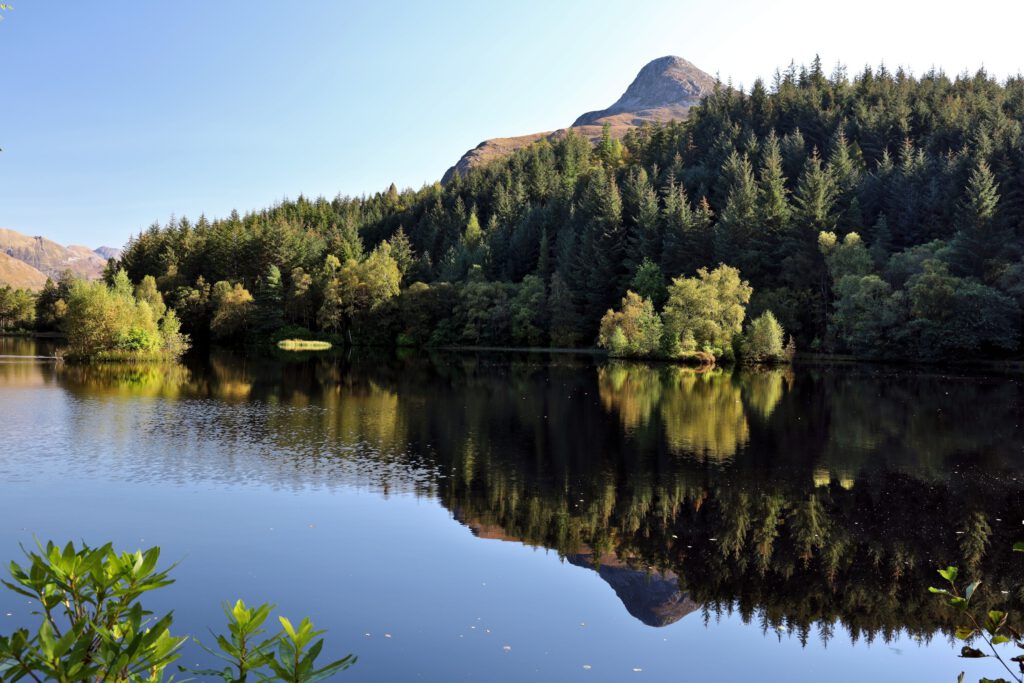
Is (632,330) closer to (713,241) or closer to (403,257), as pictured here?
(713,241)

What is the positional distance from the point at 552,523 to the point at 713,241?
242ft

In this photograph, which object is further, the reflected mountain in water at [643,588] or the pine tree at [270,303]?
the pine tree at [270,303]

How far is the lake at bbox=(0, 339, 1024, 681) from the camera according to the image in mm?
10516

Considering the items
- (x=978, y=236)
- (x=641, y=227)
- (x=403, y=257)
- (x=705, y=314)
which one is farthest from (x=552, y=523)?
(x=403, y=257)

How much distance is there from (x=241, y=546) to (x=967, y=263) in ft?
228

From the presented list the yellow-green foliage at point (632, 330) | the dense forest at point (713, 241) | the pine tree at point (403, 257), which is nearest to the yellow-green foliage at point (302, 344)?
the dense forest at point (713, 241)

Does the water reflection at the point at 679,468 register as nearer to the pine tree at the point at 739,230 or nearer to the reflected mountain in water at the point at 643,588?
the reflected mountain in water at the point at 643,588

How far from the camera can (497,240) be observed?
113000 mm

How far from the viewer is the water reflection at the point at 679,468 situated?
1285 cm

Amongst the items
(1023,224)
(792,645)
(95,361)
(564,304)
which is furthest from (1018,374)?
(95,361)

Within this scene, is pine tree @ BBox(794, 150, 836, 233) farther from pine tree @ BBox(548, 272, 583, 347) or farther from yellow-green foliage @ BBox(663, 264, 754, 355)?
pine tree @ BBox(548, 272, 583, 347)

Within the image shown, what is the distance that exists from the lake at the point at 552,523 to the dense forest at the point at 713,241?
120ft

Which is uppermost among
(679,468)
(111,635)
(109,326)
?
(109,326)

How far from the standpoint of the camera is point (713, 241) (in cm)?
8512
